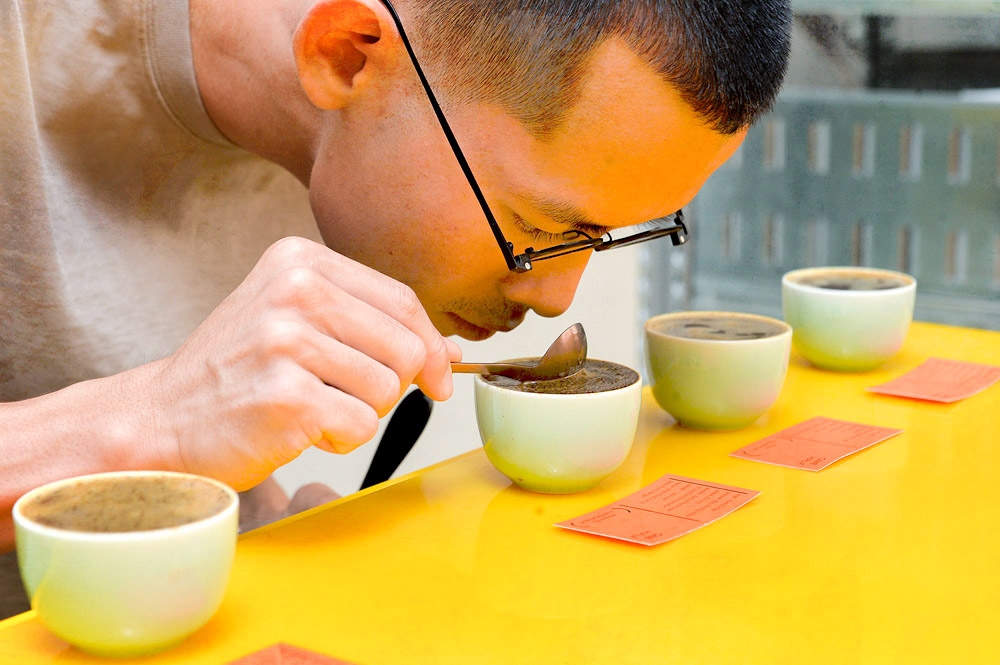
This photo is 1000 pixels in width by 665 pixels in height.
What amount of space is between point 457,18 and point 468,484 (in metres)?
0.39

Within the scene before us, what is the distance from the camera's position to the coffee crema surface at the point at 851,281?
1.26m

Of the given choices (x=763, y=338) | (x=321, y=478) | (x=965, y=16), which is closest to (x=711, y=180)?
(x=965, y=16)

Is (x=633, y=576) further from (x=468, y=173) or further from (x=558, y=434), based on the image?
(x=468, y=173)

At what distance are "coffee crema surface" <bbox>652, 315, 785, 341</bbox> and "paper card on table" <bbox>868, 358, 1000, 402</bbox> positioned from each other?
0.54 ft

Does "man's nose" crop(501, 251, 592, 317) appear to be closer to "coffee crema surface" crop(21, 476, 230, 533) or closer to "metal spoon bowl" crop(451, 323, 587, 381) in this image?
"metal spoon bowl" crop(451, 323, 587, 381)

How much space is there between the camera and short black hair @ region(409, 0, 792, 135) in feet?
2.73

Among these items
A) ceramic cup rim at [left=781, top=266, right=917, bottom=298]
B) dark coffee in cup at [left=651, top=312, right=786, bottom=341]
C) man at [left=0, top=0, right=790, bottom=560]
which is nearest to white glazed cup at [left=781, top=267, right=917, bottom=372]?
ceramic cup rim at [left=781, top=266, right=917, bottom=298]

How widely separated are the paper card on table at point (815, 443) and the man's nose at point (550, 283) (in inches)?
8.1

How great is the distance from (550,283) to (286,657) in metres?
0.47

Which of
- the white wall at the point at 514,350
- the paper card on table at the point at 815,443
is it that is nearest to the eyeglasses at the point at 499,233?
the paper card on table at the point at 815,443

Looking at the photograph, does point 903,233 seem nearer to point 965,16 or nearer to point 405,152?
point 965,16

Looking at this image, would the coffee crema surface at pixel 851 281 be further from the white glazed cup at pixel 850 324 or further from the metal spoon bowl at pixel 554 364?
the metal spoon bowl at pixel 554 364

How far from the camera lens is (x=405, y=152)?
0.97 meters

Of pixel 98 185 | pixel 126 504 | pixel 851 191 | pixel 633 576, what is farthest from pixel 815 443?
pixel 851 191
